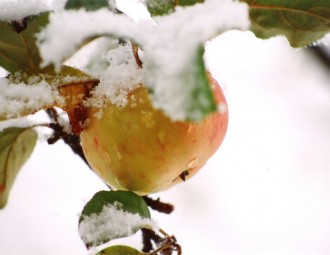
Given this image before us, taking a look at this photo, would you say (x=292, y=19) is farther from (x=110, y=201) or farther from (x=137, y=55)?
(x=110, y=201)

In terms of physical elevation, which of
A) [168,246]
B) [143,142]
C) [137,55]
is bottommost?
[168,246]

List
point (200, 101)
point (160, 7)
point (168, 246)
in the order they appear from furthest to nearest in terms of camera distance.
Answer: point (168, 246) → point (160, 7) → point (200, 101)

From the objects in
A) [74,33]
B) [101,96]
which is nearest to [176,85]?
[74,33]

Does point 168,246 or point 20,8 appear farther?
point 168,246

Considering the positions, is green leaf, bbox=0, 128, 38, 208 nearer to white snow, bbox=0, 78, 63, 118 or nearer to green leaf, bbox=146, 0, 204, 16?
white snow, bbox=0, 78, 63, 118

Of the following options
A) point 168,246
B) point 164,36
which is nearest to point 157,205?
point 168,246

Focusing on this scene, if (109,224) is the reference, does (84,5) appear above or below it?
above

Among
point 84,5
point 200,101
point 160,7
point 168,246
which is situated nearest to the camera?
point 200,101
